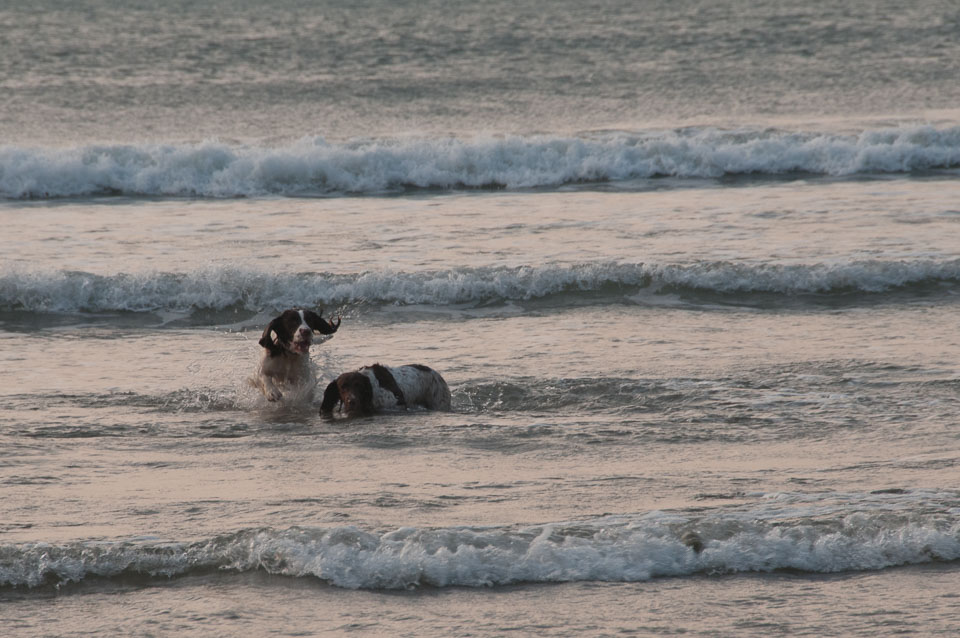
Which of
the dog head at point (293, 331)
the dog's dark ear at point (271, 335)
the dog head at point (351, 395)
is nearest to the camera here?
the dog head at point (351, 395)

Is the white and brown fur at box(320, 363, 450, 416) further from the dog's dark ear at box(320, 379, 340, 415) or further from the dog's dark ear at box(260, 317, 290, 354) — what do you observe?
the dog's dark ear at box(260, 317, 290, 354)

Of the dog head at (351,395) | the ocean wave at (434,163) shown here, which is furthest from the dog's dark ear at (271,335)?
the ocean wave at (434,163)

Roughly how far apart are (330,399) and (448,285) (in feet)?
13.7

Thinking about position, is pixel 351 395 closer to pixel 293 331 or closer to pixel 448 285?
pixel 293 331

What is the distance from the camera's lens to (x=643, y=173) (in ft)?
64.6

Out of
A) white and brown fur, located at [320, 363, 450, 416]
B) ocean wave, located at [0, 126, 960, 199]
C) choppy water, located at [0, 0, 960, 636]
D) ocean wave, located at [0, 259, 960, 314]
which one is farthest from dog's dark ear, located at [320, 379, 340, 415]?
ocean wave, located at [0, 126, 960, 199]

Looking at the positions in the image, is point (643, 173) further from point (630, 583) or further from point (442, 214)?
point (630, 583)

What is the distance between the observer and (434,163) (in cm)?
2014

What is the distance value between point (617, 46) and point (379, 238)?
19.2 metres

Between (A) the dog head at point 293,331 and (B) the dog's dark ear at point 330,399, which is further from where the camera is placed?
(A) the dog head at point 293,331

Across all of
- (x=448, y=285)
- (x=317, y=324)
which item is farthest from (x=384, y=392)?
(x=448, y=285)

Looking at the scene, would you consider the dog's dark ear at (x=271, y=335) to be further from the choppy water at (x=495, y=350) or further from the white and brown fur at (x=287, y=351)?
the choppy water at (x=495, y=350)

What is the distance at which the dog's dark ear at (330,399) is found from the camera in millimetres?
8578

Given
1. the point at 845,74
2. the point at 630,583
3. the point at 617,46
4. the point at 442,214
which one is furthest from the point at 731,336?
the point at 617,46
